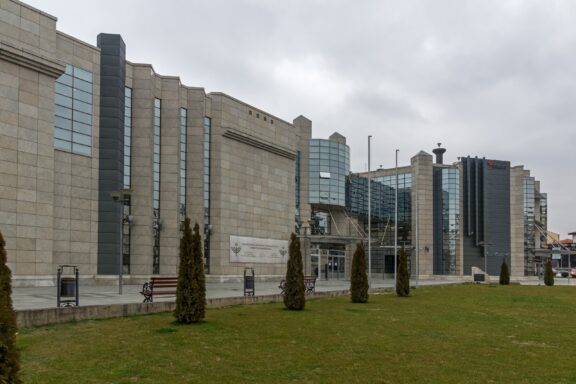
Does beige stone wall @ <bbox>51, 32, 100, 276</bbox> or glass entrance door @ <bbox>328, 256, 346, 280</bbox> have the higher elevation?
beige stone wall @ <bbox>51, 32, 100, 276</bbox>

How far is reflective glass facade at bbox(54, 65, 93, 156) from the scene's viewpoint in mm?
31895

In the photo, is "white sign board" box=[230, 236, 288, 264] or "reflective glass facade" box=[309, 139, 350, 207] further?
"reflective glass facade" box=[309, 139, 350, 207]

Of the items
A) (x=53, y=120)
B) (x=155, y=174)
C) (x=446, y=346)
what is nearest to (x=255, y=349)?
(x=446, y=346)

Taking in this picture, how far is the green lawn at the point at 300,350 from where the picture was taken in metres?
9.14

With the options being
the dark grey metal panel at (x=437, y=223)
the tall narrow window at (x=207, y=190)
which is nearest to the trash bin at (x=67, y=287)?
the tall narrow window at (x=207, y=190)

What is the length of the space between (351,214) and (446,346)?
52762 mm

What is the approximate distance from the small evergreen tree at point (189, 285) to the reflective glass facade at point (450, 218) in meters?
61.9

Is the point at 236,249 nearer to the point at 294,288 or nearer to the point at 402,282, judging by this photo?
the point at 402,282

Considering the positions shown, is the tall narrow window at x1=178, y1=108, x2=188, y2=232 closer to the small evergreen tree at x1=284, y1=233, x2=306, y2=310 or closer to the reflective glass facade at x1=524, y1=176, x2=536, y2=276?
the small evergreen tree at x1=284, y1=233, x2=306, y2=310

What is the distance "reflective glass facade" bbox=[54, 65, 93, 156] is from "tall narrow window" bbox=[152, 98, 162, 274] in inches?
Answer: 237

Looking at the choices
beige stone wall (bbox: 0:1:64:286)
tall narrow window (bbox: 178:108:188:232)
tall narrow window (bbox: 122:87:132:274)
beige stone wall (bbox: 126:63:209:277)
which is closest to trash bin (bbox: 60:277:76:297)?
beige stone wall (bbox: 0:1:64:286)

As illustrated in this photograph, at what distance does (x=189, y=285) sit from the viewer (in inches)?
594

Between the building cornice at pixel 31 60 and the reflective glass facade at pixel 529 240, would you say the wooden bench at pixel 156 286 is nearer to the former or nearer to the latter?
the building cornice at pixel 31 60

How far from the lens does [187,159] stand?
42.3m
